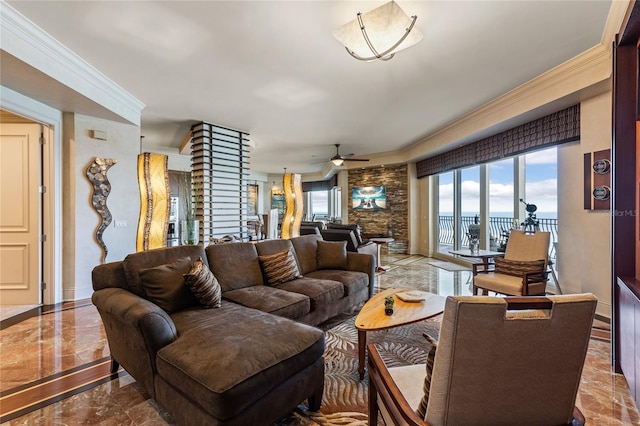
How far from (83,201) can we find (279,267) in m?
3.00

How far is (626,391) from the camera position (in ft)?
6.65

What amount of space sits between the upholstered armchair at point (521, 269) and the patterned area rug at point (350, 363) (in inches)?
33.1

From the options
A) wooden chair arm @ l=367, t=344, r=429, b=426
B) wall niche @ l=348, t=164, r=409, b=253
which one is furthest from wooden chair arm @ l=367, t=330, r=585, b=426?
wall niche @ l=348, t=164, r=409, b=253

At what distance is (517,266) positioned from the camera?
3590mm

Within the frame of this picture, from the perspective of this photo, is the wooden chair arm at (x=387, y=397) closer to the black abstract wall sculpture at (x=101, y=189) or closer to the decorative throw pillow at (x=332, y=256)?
the decorative throw pillow at (x=332, y=256)

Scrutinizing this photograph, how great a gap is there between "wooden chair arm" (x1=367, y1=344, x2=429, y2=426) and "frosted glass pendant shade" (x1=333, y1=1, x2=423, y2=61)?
2213 millimetres

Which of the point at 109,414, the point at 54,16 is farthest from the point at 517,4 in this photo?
the point at 109,414

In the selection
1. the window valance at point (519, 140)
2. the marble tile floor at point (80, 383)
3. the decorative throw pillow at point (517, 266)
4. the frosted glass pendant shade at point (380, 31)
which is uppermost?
the frosted glass pendant shade at point (380, 31)

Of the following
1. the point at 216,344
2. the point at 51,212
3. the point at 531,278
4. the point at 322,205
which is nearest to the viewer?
the point at 216,344

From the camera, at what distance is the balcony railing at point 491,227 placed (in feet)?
16.7

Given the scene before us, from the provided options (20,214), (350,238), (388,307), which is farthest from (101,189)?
(388,307)

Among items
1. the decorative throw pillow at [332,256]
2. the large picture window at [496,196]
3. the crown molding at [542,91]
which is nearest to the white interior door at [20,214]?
the decorative throw pillow at [332,256]

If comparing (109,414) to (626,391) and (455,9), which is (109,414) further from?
(455,9)

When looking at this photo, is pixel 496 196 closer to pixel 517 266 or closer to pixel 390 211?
pixel 517 266
